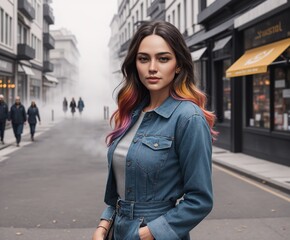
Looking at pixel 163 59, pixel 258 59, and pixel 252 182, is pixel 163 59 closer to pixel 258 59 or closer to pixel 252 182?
pixel 252 182

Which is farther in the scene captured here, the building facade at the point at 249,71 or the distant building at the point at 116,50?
the distant building at the point at 116,50

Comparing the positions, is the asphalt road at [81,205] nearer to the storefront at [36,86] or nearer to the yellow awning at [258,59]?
the yellow awning at [258,59]

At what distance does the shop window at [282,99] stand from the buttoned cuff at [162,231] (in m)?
11.0

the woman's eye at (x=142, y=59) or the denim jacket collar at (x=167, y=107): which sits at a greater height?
the woman's eye at (x=142, y=59)

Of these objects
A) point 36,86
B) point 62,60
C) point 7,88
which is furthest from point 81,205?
point 62,60

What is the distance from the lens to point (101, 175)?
35.1 ft

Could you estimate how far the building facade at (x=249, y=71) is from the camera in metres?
12.2

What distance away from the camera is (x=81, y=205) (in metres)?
7.41

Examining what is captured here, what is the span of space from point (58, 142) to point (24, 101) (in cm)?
1825

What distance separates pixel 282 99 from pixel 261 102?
1.54 meters

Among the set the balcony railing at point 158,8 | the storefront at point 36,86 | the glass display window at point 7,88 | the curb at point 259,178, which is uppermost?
the balcony railing at point 158,8

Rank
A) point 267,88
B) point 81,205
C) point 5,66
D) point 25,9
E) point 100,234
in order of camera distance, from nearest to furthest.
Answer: point 100,234 < point 81,205 < point 267,88 < point 5,66 < point 25,9

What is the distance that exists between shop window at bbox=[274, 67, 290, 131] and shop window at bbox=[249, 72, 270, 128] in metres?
0.58

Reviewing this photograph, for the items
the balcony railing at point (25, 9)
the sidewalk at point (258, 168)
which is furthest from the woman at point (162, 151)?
the balcony railing at point (25, 9)
